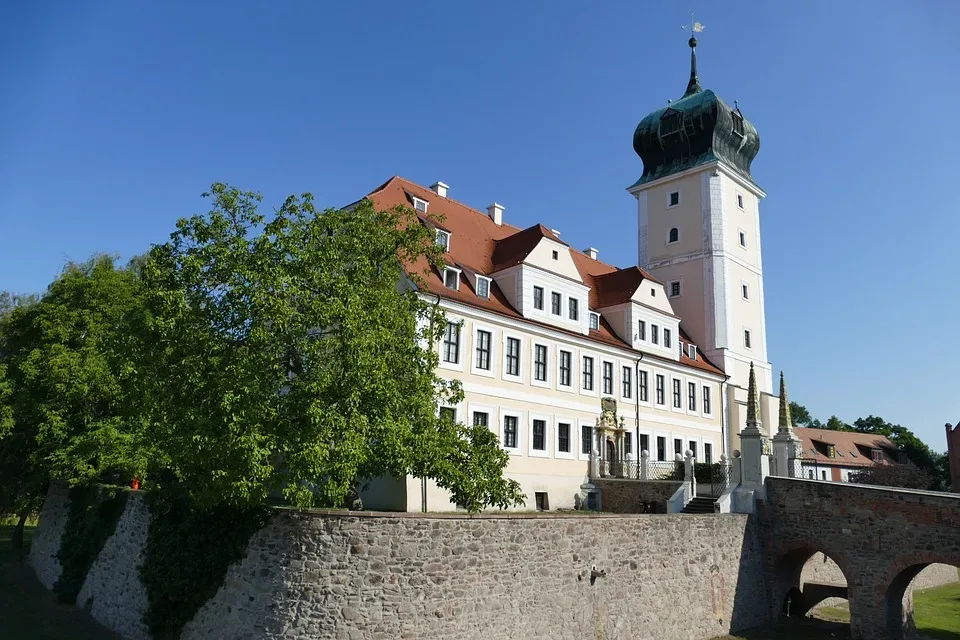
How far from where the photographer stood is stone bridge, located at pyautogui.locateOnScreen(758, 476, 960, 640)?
19391 millimetres

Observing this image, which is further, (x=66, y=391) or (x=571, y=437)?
(x=571, y=437)

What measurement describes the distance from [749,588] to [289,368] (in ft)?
50.2

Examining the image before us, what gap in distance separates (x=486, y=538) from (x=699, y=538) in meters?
8.30

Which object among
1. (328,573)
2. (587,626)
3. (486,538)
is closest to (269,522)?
(328,573)

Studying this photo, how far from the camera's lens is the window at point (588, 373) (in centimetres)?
2917

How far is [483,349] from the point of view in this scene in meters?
25.4

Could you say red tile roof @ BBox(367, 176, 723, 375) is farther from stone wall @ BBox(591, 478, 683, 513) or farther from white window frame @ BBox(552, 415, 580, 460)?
stone wall @ BBox(591, 478, 683, 513)

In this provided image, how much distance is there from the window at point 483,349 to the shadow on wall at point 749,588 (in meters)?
9.71

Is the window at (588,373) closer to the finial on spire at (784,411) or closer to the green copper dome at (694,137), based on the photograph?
the finial on spire at (784,411)

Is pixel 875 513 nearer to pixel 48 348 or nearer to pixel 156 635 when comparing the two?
pixel 156 635

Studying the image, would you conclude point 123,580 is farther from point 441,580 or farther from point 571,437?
point 571,437

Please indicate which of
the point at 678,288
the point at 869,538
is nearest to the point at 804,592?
the point at 869,538

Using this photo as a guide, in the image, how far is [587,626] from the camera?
52.4 feet

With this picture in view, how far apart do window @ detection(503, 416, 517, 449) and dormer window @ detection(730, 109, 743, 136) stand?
22984 mm
